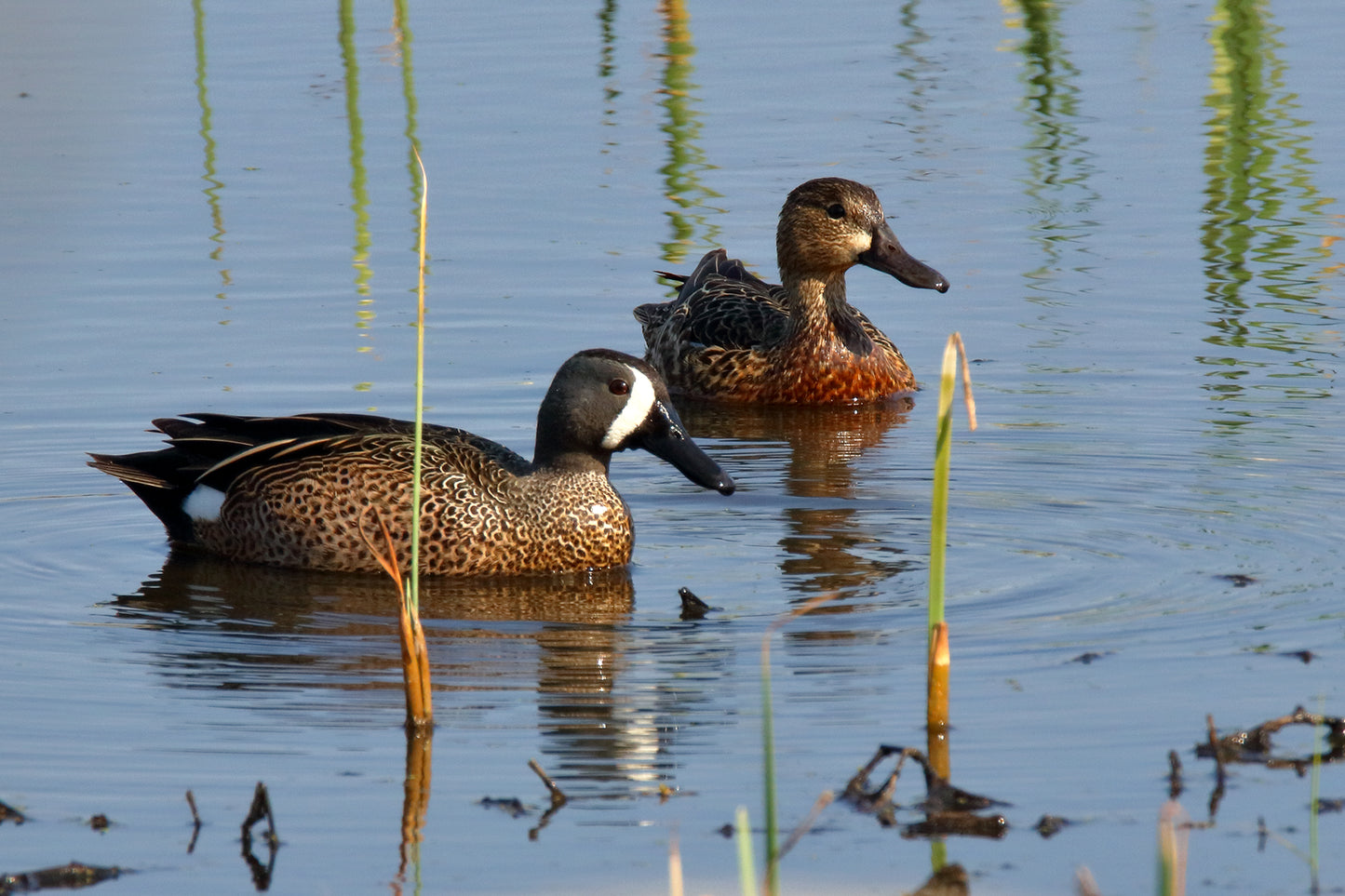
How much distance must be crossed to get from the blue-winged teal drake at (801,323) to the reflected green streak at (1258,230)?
5.28ft

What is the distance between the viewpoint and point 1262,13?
53.5ft

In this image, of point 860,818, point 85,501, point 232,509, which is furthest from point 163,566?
point 860,818

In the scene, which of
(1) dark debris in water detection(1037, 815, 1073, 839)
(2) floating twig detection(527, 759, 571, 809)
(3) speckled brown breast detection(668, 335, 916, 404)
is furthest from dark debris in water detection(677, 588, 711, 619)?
(3) speckled brown breast detection(668, 335, 916, 404)

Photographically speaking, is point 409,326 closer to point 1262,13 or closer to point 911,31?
point 911,31

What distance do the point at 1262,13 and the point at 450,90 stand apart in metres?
6.36

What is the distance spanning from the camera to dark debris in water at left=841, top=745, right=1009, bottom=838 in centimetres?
464

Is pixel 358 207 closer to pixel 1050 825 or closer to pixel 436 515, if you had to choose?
pixel 436 515

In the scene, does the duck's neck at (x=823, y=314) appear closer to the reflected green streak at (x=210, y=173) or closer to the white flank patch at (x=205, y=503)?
the reflected green streak at (x=210, y=173)

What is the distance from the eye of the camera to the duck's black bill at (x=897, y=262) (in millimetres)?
10719

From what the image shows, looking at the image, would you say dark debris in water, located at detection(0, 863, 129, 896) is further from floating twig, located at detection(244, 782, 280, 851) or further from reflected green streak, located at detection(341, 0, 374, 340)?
reflected green streak, located at detection(341, 0, 374, 340)

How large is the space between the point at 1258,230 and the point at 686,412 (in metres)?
3.77

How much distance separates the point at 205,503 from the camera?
7836mm

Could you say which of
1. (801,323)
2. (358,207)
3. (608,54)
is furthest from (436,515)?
(608,54)

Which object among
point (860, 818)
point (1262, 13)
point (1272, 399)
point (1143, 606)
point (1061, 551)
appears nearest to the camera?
point (860, 818)
